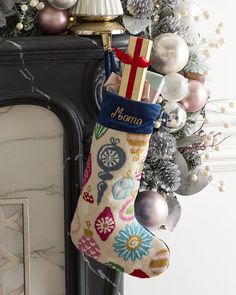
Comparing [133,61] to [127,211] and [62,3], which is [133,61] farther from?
[127,211]

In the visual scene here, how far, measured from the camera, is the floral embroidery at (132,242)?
4.66 ft

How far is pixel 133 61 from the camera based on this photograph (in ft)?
4.44

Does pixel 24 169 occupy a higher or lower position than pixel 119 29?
lower

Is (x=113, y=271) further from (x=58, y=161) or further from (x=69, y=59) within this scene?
(x=69, y=59)

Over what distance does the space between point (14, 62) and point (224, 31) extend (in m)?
0.69

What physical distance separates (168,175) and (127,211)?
16cm

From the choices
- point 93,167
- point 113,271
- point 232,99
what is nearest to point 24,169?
point 93,167

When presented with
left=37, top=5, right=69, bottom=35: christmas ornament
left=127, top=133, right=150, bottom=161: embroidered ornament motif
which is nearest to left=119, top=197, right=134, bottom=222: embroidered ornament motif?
left=127, top=133, right=150, bottom=161: embroidered ornament motif

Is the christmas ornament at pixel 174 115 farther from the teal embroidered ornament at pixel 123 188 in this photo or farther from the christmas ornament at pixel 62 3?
the christmas ornament at pixel 62 3

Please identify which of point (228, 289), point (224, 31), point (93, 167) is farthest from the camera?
point (228, 289)

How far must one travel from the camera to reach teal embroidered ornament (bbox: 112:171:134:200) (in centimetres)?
141

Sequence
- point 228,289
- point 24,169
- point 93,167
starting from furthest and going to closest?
point 228,289 → point 24,169 → point 93,167

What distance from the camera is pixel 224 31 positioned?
73.6 inches

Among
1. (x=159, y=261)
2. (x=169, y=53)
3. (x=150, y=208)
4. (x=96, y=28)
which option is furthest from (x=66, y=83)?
(x=159, y=261)
